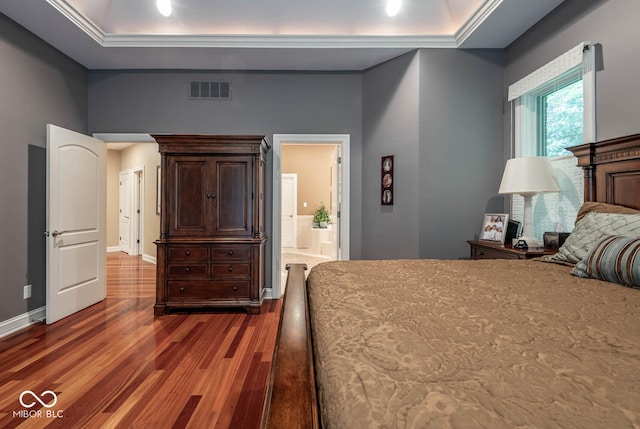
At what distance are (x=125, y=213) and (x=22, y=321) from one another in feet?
18.3

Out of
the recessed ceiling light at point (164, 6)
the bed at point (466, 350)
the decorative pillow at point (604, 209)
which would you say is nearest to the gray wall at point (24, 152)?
the recessed ceiling light at point (164, 6)

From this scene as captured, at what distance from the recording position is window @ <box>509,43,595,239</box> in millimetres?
2578

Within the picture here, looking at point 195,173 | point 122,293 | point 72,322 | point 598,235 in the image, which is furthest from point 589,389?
point 122,293

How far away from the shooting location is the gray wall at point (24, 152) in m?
3.09

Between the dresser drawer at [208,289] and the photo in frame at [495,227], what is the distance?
8.09 feet

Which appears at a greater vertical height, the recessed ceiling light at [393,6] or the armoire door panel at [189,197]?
the recessed ceiling light at [393,6]

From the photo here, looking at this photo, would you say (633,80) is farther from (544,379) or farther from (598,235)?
(544,379)

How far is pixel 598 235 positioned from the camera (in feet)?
6.10

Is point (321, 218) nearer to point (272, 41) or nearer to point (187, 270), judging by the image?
point (187, 270)

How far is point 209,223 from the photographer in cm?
371

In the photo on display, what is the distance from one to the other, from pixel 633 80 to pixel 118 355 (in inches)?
160

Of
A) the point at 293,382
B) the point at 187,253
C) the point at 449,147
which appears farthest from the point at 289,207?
the point at 293,382

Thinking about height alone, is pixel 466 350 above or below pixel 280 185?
below

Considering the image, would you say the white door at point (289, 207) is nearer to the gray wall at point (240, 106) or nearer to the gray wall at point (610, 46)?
the gray wall at point (240, 106)
